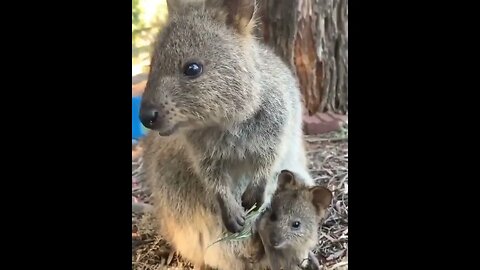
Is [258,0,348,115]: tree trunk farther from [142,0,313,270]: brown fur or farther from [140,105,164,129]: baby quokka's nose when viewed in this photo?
[140,105,164,129]: baby quokka's nose

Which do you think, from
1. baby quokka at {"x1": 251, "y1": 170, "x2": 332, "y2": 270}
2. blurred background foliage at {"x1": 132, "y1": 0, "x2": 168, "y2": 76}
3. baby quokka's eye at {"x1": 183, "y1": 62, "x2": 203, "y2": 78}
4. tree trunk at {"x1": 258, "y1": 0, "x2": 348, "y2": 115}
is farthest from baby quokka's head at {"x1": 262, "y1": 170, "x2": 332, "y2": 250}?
blurred background foliage at {"x1": 132, "y1": 0, "x2": 168, "y2": 76}

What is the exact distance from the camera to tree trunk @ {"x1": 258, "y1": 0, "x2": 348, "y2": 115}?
92.4 inches

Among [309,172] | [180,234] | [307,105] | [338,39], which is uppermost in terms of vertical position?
[338,39]

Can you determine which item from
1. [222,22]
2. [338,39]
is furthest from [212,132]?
[338,39]

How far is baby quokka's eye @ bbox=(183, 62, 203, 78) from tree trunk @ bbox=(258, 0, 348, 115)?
251mm

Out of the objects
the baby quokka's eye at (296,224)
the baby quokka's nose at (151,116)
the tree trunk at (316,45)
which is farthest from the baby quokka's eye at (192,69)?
Result: the baby quokka's eye at (296,224)

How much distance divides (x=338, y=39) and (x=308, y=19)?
0.11m

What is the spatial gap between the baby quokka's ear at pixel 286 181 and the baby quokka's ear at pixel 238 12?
0.42 metres

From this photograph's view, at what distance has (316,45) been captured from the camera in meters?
2.38

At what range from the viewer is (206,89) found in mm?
2178

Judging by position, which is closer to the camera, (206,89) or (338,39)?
(206,89)

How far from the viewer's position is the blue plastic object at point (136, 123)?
89.7 inches

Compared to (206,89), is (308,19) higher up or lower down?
higher up
